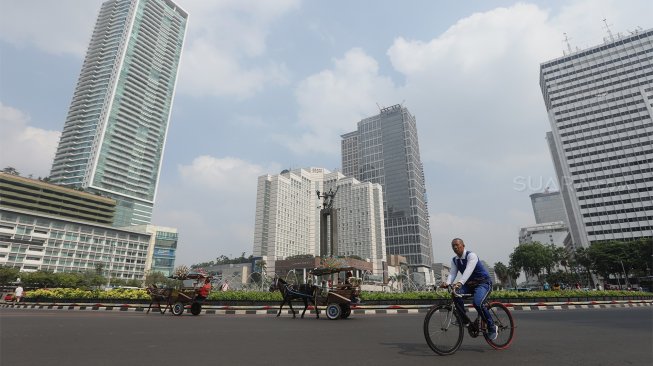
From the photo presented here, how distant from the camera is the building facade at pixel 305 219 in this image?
423 feet

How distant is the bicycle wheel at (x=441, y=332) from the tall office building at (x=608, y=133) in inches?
5068

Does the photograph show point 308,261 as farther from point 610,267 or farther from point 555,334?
point 555,334

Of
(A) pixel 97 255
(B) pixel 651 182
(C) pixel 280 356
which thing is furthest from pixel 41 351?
(B) pixel 651 182

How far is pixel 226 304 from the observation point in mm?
17906

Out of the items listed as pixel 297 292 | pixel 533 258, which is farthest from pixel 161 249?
pixel 297 292

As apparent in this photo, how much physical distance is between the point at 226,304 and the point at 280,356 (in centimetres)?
1433

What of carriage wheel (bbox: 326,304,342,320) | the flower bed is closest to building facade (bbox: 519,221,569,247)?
the flower bed

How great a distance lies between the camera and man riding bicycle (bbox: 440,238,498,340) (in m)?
5.45

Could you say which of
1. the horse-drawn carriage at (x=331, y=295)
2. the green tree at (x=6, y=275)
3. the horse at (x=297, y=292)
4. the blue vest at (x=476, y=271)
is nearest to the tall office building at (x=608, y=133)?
the horse-drawn carriage at (x=331, y=295)

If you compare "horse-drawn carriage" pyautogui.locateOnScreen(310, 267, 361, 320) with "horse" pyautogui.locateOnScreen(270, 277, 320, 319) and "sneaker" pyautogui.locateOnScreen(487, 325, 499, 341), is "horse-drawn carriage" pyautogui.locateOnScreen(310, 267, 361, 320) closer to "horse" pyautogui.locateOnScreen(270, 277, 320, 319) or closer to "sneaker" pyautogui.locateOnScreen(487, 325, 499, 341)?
"horse" pyautogui.locateOnScreen(270, 277, 320, 319)

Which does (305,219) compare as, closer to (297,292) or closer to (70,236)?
(70,236)

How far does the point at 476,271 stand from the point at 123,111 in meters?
167

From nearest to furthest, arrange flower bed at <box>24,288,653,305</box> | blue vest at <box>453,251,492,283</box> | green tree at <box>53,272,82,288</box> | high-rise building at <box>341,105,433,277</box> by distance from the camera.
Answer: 1. blue vest at <box>453,251,492,283</box>
2. flower bed at <box>24,288,653,305</box>
3. green tree at <box>53,272,82,288</box>
4. high-rise building at <box>341,105,433,277</box>

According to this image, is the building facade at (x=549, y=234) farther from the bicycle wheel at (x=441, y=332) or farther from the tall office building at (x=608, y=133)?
the bicycle wheel at (x=441, y=332)
